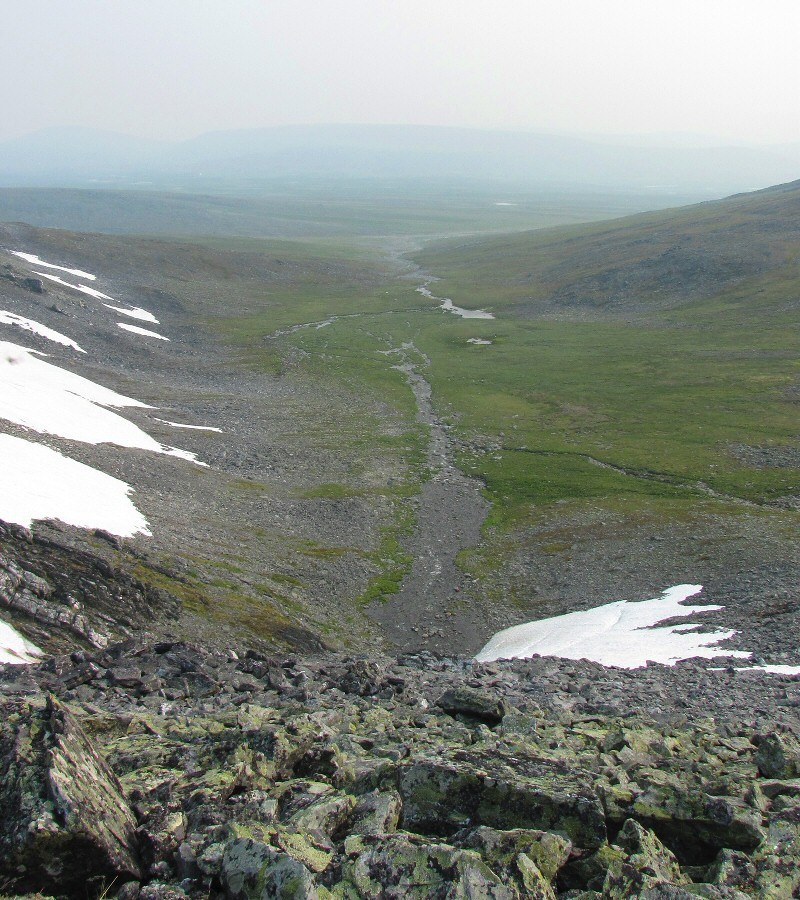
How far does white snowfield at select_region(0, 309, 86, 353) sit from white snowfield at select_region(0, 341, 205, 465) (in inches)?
582

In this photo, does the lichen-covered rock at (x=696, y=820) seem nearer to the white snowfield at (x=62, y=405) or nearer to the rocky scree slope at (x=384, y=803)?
the rocky scree slope at (x=384, y=803)

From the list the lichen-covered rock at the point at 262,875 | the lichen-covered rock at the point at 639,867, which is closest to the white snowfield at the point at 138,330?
the lichen-covered rock at the point at 262,875

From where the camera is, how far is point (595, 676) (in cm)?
2903

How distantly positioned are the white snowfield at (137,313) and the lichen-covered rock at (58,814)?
11619 centimetres

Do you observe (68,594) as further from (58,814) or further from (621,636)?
(621,636)

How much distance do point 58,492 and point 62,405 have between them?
73.2 feet

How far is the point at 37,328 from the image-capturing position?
9144 cm

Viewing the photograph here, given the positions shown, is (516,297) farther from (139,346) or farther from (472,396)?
(139,346)

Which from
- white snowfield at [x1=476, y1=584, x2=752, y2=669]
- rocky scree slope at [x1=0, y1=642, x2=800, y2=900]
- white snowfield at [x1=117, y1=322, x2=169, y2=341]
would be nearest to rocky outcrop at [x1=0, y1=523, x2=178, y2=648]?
rocky scree slope at [x1=0, y1=642, x2=800, y2=900]

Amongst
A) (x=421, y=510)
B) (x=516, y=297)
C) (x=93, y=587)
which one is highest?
(x=516, y=297)

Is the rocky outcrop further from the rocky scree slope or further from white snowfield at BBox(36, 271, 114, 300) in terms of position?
white snowfield at BBox(36, 271, 114, 300)

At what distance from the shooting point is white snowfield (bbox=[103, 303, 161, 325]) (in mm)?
119050

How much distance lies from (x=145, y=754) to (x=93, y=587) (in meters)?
20.2

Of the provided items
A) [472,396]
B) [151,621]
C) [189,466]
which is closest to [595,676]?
[151,621]
